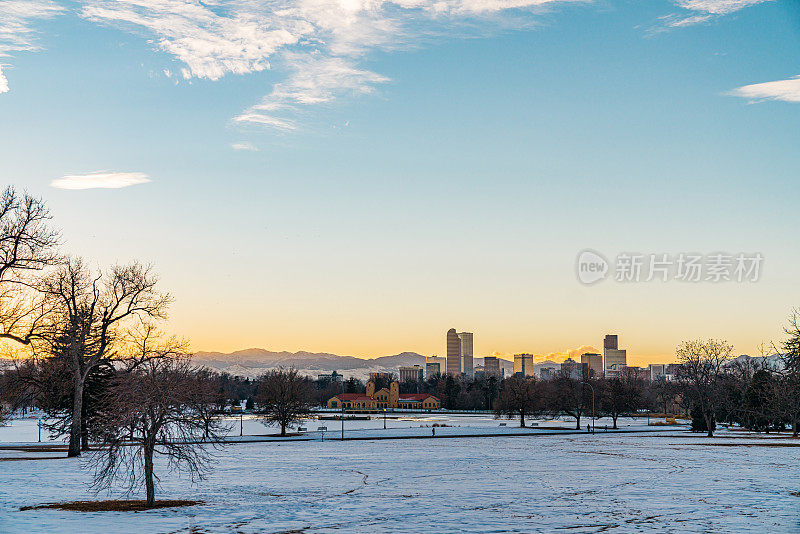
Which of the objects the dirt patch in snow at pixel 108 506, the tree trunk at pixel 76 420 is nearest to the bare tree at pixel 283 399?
the tree trunk at pixel 76 420

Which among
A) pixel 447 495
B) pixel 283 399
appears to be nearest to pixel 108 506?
pixel 447 495

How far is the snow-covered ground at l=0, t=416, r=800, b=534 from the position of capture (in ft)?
80.6

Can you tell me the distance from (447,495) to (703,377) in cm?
8414

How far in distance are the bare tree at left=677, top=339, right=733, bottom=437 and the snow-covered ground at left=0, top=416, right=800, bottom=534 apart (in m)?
45.3

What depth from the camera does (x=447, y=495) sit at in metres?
32.0

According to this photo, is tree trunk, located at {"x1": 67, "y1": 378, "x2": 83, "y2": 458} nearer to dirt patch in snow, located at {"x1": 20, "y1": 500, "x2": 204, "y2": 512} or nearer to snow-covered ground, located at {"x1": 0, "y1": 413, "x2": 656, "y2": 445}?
dirt patch in snow, located at {"x1": 20, "y1": 500, "x2": 204, "y2": 512}

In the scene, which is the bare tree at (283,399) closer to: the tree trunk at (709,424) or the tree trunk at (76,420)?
the tree trunk at (76,420)

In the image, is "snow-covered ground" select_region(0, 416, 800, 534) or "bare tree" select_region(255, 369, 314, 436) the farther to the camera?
"bare tree" select_region(255, 369, 314, 436)

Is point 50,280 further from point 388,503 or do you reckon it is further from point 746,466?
point 746,466

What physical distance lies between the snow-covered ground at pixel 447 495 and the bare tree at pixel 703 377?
4529 centimetres

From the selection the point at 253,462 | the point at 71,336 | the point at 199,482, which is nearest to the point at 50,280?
the point at 71,336

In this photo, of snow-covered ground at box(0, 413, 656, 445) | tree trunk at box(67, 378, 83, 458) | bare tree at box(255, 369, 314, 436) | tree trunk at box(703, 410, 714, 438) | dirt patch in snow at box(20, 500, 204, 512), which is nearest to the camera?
dirt patch in snow at box(20, 500, 204, 512)

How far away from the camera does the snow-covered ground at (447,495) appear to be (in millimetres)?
24562

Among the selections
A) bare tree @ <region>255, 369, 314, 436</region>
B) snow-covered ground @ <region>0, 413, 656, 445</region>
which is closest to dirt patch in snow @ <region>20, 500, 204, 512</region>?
snow-covered ground @ <region>0, 413, 656, 445</region>
